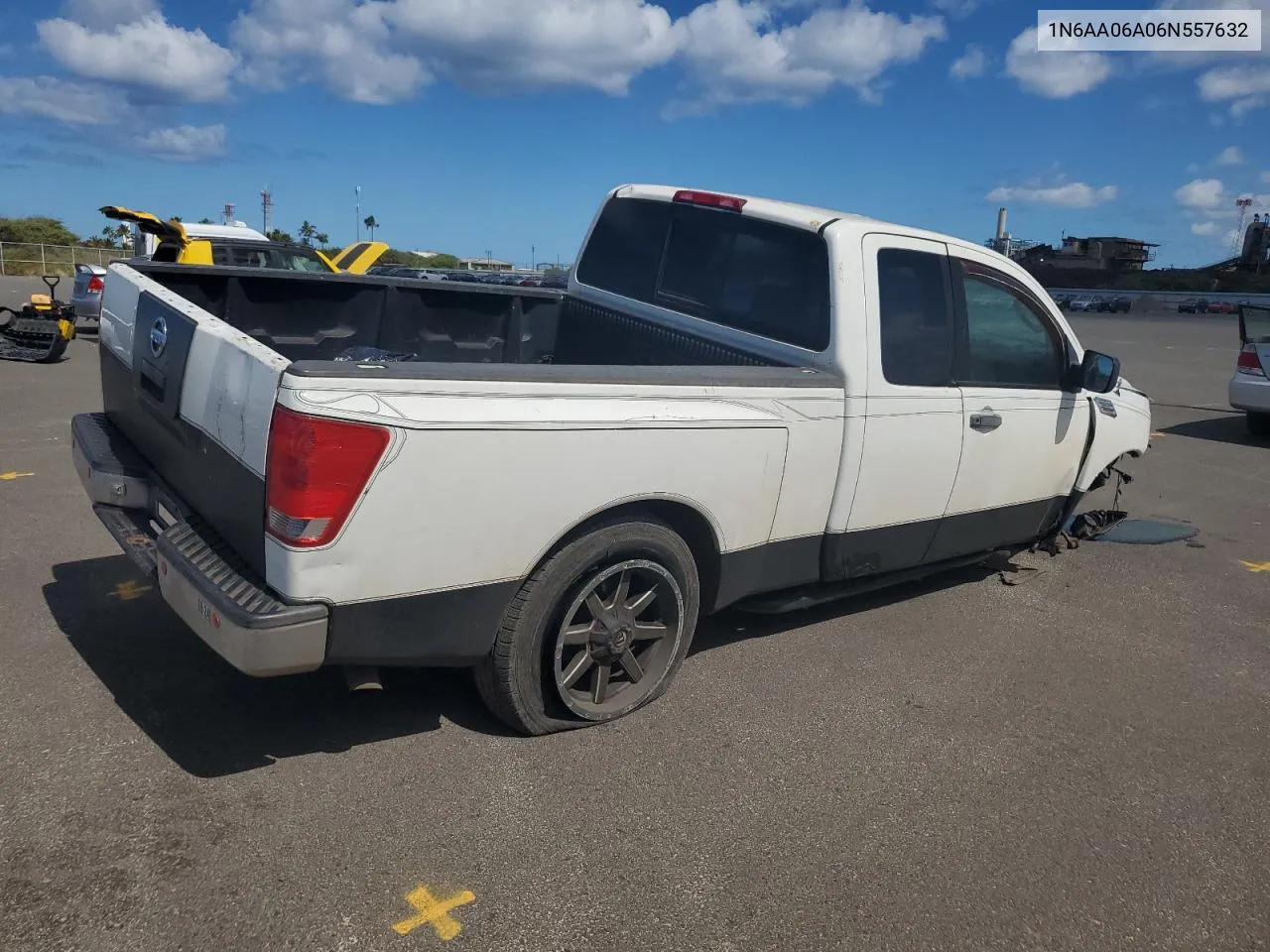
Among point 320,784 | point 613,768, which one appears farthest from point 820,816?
point 320,784

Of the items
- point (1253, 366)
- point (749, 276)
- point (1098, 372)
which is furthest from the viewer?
point (1253, 366)

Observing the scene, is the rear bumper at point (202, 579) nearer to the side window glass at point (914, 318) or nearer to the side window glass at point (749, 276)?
the side window glass at point (749, 276)

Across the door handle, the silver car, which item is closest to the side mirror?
the door handle

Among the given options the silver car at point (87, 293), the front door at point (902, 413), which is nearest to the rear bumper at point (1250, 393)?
the front door at point (902, 413)

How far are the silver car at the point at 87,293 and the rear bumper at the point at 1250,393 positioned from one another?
1647cm

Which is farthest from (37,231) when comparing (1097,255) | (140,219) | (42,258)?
(1097,255)

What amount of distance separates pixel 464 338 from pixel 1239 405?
32.1 ft

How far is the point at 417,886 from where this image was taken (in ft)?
8.93

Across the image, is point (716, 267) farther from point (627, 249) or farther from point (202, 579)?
point (202, 579)

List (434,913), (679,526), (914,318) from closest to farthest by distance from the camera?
(434,913)
(679,526)
(914,318)

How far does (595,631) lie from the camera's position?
3.52m

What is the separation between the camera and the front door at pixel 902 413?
13.6 ft

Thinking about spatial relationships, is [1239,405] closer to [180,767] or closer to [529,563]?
[529,563]

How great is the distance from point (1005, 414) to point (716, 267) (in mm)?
1621
